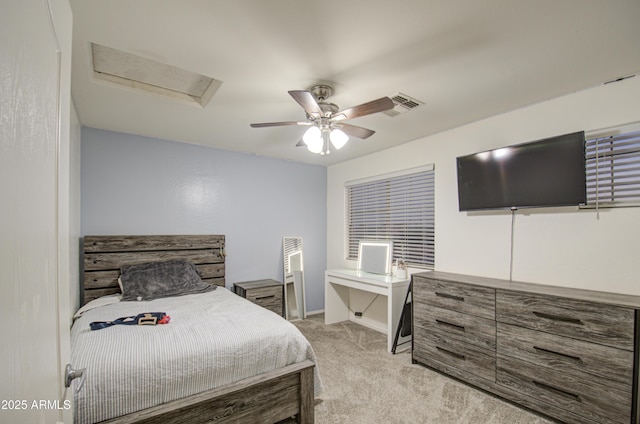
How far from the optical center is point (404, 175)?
3717 millimetres

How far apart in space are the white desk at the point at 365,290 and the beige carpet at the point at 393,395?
15.7 inches

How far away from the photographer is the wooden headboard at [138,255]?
2.96m

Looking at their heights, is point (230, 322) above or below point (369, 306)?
above

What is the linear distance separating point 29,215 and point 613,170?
3115 mm

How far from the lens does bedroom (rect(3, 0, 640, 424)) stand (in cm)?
210

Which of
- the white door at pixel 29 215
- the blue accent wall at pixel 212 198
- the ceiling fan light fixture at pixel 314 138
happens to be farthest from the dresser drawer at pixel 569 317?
the blue accent wall at pixel 212 198

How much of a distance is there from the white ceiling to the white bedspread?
1.70m

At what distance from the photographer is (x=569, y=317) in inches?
77.3

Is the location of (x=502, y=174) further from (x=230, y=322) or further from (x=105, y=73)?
(x=105, y=73)

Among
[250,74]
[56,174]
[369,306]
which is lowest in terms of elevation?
[369,306]

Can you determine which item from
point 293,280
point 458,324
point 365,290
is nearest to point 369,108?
point 458,324

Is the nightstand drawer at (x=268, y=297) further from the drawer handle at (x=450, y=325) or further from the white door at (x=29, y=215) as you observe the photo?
the white door at (x=29, y=215)

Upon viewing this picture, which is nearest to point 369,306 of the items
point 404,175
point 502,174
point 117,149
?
point 404,175

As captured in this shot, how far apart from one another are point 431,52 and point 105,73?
2.27 m
